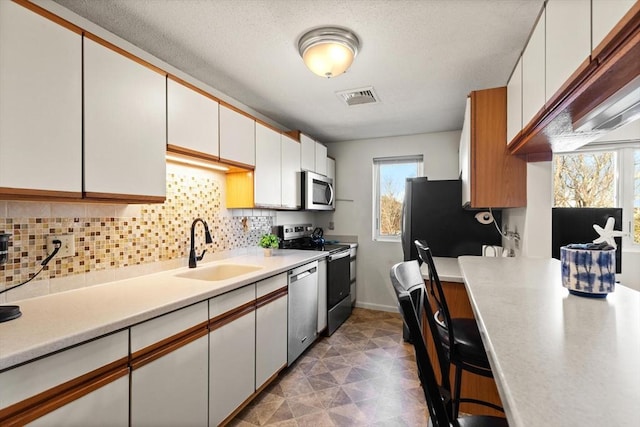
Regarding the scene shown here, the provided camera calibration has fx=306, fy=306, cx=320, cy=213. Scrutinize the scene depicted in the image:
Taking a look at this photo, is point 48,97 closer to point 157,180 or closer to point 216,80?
point 157,180

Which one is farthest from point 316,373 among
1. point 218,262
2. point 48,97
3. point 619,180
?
point 619,180

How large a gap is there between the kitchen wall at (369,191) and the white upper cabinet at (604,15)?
9.76 ft

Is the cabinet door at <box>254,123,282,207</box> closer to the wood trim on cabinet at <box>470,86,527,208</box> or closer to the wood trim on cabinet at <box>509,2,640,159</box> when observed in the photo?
the wood trim on cabinet at <box>470,86,527,208</box>

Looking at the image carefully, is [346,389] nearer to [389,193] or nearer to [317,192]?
[317,192]

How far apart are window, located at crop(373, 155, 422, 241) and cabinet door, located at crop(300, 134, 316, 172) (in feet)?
3.31

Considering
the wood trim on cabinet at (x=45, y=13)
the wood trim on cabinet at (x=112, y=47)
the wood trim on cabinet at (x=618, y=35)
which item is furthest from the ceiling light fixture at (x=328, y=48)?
the wood trim on cabinet at (x=618, y=35)

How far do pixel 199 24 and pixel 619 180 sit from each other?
3.87 meters

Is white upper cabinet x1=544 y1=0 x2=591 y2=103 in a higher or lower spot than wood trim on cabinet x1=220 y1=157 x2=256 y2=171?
higher

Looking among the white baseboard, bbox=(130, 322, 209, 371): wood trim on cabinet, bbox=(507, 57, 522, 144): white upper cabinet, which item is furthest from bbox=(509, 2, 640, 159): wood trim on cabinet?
the white baseboard

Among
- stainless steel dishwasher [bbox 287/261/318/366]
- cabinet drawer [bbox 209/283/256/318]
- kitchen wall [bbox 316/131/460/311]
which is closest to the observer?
cabinet drawer [bbox 209/283/256/318]

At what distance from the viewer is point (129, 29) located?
1725 mm

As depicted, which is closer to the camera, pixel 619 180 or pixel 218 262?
pixel 218 262

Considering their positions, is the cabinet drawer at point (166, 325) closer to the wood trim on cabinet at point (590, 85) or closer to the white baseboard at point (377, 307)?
the wood trim on cabinet at point (590, 85)

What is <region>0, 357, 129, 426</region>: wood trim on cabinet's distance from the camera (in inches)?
35.8
